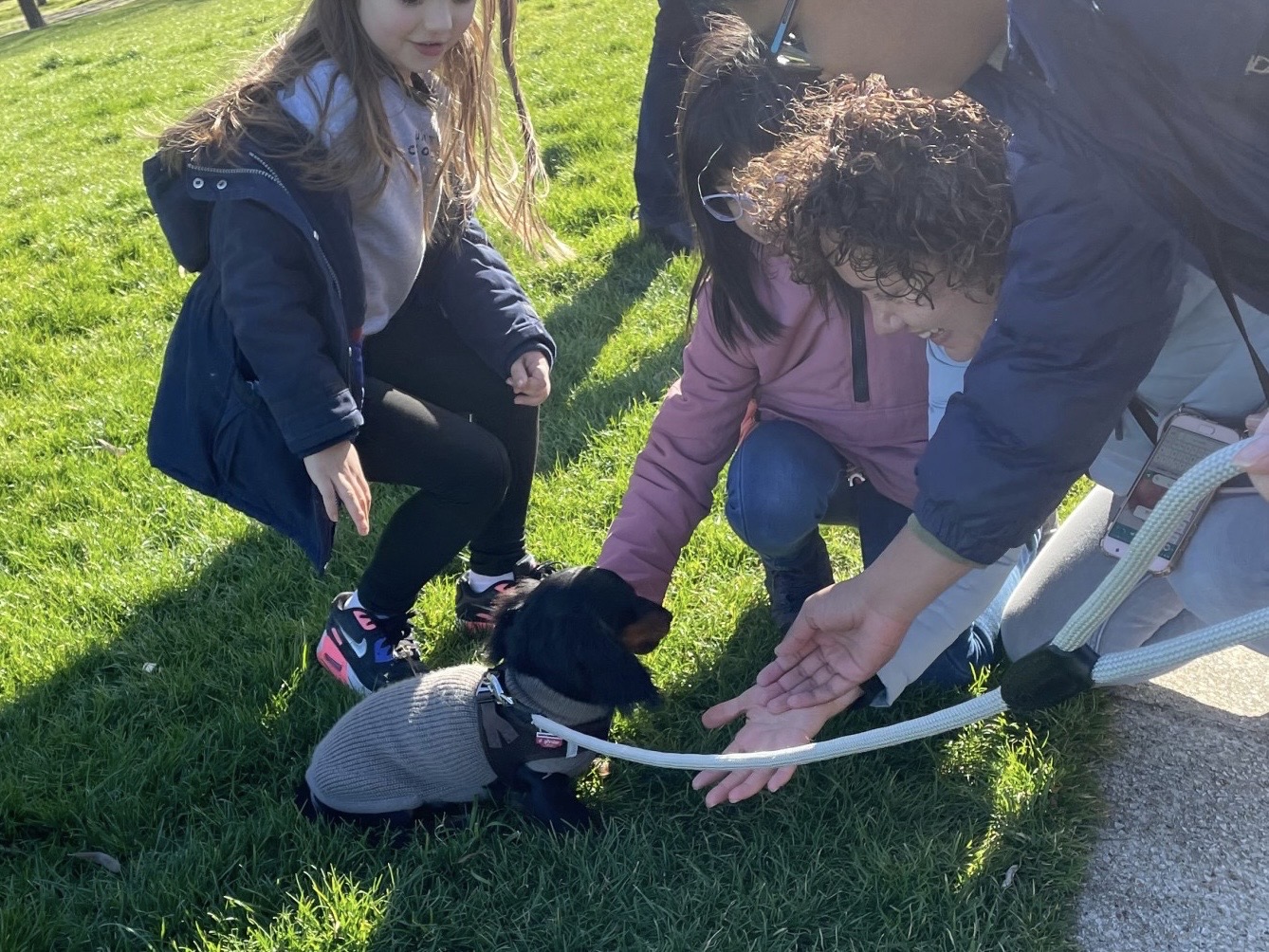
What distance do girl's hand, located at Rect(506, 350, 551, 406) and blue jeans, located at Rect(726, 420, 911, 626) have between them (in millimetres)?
535

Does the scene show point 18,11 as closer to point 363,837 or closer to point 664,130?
point 664,130

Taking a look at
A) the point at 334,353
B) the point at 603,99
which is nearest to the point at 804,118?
the point at 334,353

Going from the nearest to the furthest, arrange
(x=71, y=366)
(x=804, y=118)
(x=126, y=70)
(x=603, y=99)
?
1. (x=804, y=118)
2. (x=71, y=366)
3. (x=603, y=99)
4. (x=126, y=70)

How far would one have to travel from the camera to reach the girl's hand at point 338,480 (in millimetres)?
2195

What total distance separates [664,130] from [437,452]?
2506mm

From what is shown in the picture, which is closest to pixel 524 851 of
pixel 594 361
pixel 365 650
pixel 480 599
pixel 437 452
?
pixel 365 650

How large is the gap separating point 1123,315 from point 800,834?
1.11m

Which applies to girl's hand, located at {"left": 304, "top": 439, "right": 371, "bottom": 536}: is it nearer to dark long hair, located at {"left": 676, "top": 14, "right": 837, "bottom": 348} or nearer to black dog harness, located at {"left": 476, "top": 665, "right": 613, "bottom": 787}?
black dog harness, located at {"left": 476, "top": 665, "right": 613, "bottom": 787}

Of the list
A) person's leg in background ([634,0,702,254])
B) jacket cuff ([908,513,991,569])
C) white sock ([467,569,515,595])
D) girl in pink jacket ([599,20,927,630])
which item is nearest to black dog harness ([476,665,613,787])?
girl in pink jacket ([599,20,927,630])

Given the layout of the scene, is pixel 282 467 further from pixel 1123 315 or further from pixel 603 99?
pixel 603 99

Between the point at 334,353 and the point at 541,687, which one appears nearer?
the point at 541,687

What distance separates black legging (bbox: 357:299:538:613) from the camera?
8.21ft

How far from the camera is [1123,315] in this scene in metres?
1.58

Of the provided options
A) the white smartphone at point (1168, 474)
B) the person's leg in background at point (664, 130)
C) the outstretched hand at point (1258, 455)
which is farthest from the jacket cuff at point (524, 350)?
the person's leg in background at point (664, 130)
